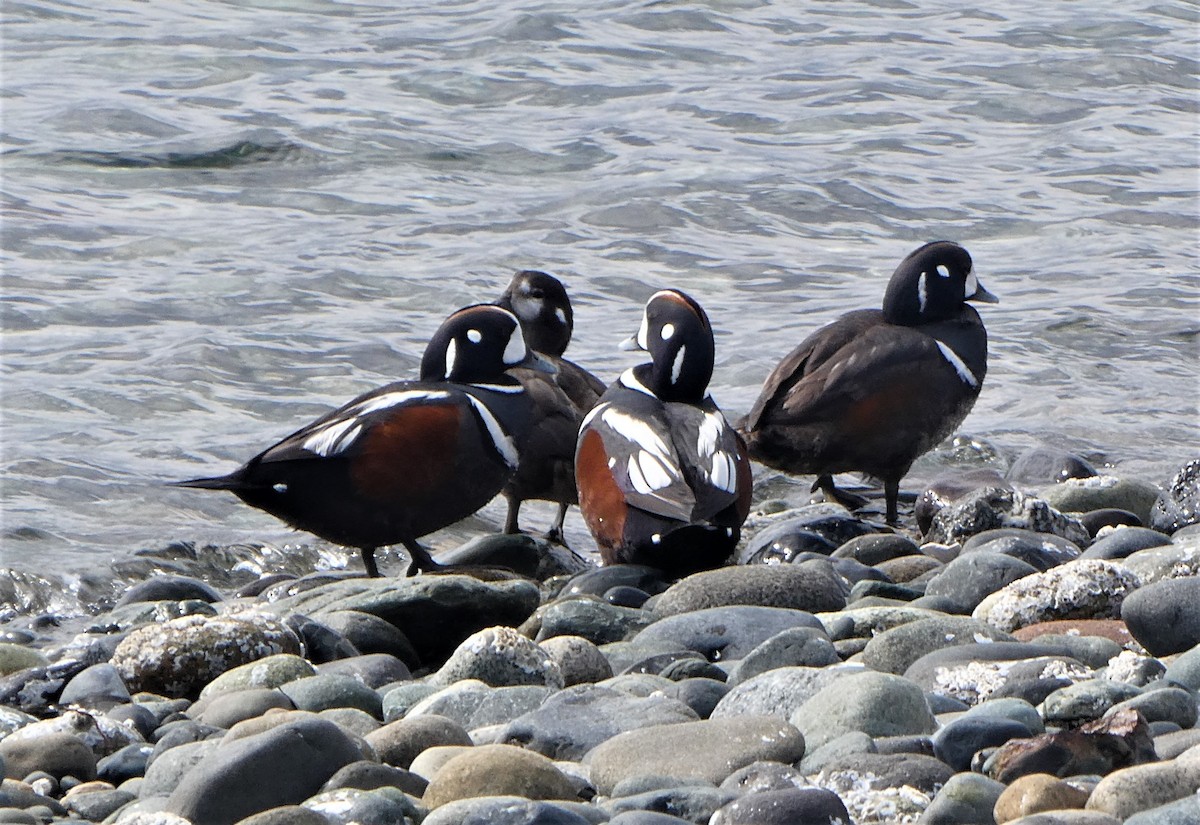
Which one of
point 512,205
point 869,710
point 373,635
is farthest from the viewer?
point 512,205

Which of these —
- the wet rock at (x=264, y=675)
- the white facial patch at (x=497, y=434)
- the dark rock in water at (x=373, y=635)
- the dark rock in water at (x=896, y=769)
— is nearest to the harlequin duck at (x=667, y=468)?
the white facial patch at (x=497, y=434)

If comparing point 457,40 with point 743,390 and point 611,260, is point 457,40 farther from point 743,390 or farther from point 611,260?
point 743,390

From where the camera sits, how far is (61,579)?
7.54 metres

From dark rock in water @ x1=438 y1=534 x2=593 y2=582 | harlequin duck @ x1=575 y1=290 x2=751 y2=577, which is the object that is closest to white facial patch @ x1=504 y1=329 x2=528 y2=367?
harlequin duck @ x1=575 y1=290 x2=751 y2=577

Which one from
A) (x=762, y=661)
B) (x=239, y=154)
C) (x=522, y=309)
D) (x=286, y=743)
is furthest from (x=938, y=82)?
(x=286, y=743)

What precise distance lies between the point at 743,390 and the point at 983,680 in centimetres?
611

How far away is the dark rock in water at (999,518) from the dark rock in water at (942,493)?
0.80 ft

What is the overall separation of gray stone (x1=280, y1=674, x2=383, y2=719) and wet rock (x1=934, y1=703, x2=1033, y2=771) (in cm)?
168

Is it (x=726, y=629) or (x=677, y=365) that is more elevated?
(x=677, y=365)

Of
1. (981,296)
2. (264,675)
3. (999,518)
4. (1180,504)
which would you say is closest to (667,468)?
(999,518)

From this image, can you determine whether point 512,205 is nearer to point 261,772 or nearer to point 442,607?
point 442,607

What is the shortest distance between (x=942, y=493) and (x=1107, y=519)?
0.81 meters

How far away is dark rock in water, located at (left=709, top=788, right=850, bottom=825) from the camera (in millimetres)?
3221

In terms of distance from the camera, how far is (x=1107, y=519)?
7348 millimetres
